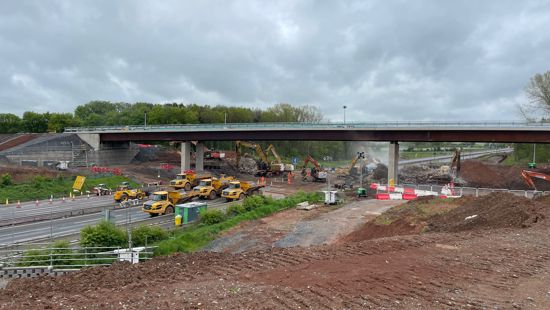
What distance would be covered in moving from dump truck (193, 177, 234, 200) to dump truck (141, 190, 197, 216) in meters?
4.75

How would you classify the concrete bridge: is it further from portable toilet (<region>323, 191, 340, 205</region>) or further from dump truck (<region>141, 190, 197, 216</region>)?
dump truck (<region>141, 190, 197, 216</region>)

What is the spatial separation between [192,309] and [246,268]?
14.4ft

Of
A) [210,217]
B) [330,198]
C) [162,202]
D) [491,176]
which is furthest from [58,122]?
[491,176]

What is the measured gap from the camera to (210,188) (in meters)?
42.4

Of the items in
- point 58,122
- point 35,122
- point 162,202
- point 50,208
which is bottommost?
point 50,208

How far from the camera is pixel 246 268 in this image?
48.8 feet

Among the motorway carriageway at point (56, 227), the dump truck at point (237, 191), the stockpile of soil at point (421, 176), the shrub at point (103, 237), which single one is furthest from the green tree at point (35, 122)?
the shrub at point (103, 237)

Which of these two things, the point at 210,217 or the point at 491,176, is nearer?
the point at 210,217

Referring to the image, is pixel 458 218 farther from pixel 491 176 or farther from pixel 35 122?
pixel 35 122

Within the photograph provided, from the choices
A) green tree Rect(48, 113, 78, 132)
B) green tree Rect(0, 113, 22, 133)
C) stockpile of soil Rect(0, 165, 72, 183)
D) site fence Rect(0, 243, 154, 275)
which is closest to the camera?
site fence Rect(0, 243, 154, 275)

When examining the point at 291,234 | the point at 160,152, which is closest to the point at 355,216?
the point at 291,234

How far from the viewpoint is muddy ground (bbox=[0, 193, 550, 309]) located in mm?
11086

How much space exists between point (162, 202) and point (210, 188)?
963 cm

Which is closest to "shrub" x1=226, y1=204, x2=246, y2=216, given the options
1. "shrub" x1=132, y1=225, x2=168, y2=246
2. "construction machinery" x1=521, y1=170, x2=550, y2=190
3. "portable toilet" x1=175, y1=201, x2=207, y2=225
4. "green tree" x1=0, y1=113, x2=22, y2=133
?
"portable toilet" x1=175, y1=201, x2=207, y2=225
